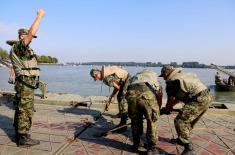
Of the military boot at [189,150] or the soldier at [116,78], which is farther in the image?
the soldier at [116,78]

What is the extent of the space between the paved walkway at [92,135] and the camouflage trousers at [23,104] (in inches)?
16.3

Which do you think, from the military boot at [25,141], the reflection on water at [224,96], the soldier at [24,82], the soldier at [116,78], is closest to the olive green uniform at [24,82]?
the soldier at [24,82]

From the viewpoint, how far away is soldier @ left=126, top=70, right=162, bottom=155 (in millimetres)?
5430

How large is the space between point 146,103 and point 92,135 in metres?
2.03

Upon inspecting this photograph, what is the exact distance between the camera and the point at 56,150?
5.74m

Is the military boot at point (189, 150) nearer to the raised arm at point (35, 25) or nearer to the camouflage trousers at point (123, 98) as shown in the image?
the camouflage trousers at point (123, 98)

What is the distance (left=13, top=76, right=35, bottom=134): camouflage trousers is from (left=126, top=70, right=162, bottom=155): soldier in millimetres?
1799

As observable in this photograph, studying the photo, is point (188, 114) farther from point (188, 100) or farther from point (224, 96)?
point (224, 96)

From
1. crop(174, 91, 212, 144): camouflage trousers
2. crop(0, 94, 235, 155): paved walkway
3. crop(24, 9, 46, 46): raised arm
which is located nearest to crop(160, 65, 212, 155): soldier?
crop(174, 91, 212, 144): camouflage trousers

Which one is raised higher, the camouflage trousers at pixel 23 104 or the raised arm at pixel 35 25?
the raised arm at pixel 35 25

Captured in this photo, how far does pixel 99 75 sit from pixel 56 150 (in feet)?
6.99

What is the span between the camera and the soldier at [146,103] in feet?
17.8

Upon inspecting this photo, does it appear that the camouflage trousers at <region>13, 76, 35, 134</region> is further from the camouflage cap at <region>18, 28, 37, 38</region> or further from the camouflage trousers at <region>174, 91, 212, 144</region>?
the camouflage trousers at <region>174, 91, 212, 144</region>

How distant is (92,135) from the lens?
695cm
